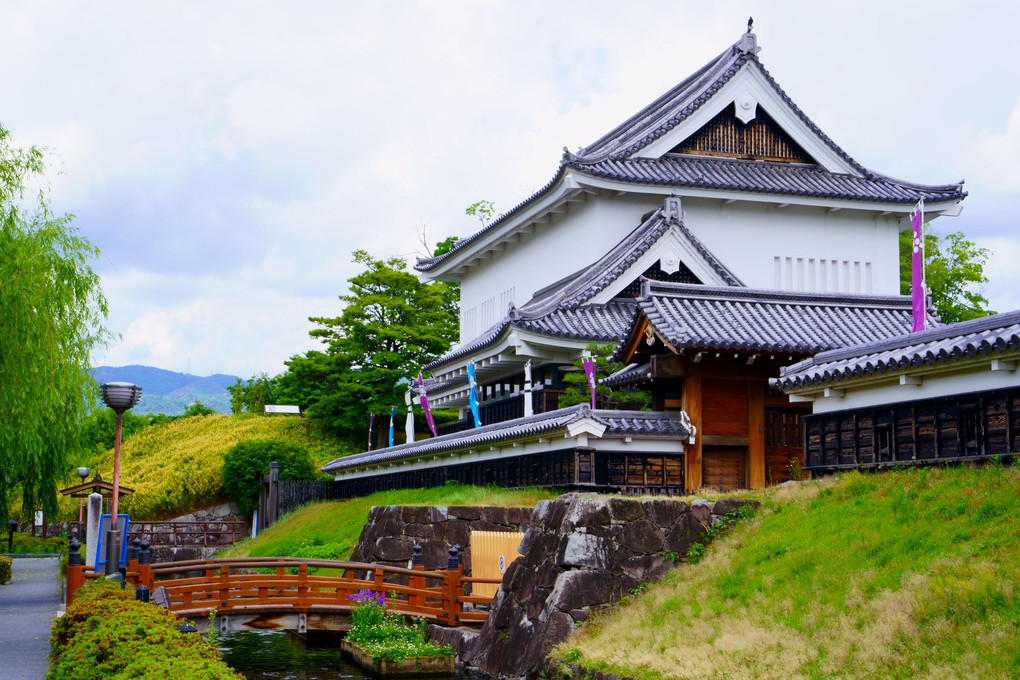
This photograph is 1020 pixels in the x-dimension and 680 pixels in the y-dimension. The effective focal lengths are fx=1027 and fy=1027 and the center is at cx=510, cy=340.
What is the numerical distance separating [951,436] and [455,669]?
9.48 metres

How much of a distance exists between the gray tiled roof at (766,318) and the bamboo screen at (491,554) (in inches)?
210

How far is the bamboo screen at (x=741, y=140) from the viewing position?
34312 millimetres

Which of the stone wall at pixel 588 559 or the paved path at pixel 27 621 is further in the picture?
the paved path at pixel 27 621

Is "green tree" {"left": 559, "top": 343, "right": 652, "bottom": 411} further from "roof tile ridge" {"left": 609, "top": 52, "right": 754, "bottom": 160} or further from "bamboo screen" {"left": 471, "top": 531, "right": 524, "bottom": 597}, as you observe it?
"roof tile ridge" {"left": 609, "top": 52, "right": 754, "bottom": 160}

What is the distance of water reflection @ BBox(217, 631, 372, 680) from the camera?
Answer: 19.2 meters

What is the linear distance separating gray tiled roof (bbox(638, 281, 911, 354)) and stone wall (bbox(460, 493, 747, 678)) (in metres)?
5.26

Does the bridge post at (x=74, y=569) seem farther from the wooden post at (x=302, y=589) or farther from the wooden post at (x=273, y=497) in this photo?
the wooden post at (x=273, y=497)

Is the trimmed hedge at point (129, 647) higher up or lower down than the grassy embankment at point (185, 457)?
lower down

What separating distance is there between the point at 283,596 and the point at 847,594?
12806 mm

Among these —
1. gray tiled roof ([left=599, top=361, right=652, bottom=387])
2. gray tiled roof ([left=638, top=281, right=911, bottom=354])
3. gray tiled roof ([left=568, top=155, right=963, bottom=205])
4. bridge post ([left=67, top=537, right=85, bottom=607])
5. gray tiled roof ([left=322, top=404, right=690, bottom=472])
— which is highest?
gray tiled roof ([left=568, top=155, right=963, bottom=205])

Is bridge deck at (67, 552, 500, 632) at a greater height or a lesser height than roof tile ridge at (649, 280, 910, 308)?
lesser

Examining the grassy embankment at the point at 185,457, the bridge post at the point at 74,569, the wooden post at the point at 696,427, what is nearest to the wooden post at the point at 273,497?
the grassy embankment at the point at 185,457

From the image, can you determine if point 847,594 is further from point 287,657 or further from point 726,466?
point 287,657

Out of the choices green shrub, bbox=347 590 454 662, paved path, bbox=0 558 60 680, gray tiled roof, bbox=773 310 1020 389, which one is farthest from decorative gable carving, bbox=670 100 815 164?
paved path, bbox=0 558 60 680
